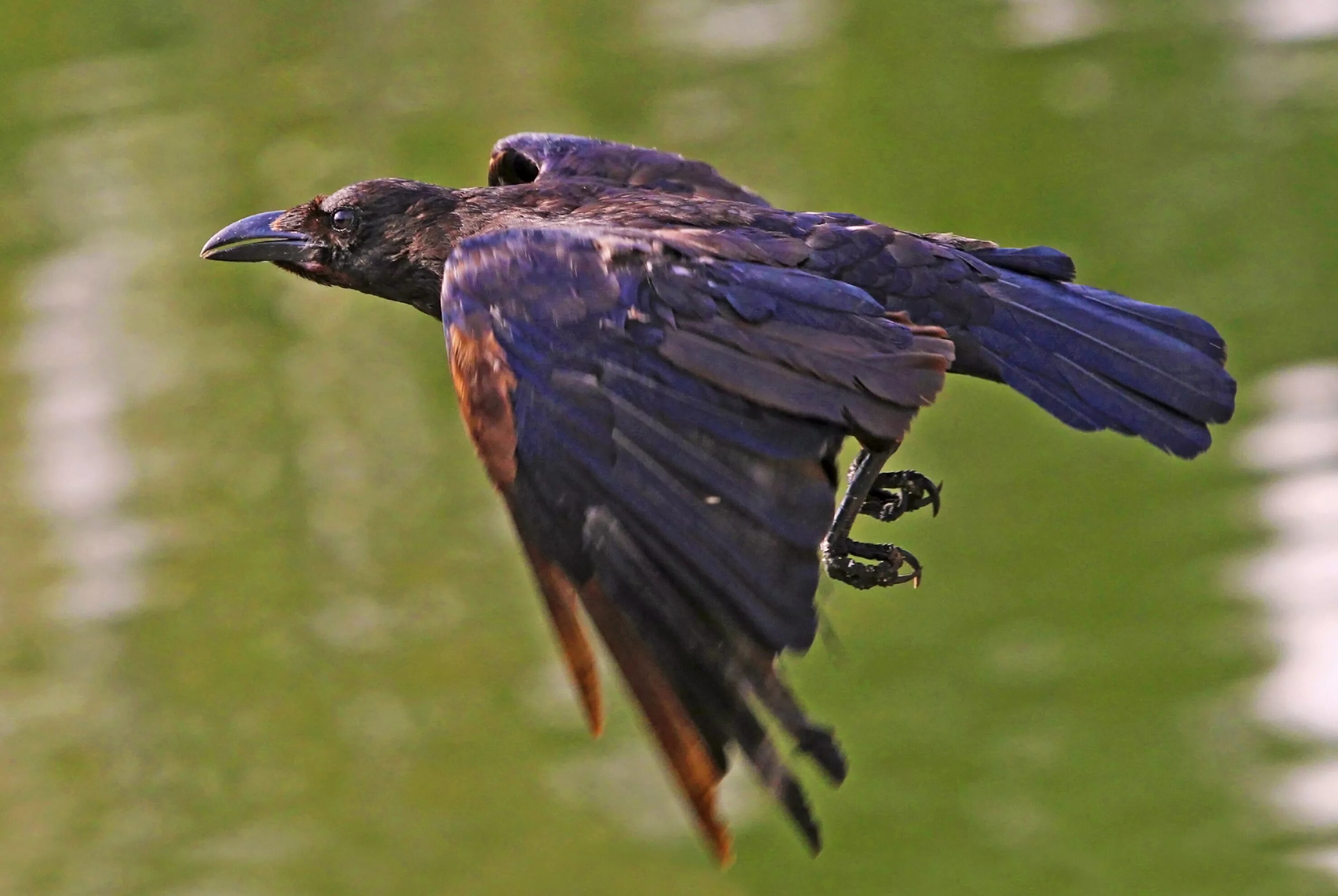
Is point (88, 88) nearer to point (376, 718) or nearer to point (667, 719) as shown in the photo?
point (376, 718)

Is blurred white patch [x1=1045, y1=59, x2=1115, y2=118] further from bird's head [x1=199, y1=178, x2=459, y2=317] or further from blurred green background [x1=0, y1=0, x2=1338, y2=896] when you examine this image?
bird's head [x1=199, y1=178, x2=459, y2=317]

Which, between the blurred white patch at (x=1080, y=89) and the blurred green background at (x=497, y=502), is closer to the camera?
the blurred green background at (x=497, y=502)

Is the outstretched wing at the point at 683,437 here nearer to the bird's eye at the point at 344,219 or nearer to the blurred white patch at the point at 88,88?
the bird's eye at the point at 344,219

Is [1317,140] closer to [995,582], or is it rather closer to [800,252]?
[995,582]

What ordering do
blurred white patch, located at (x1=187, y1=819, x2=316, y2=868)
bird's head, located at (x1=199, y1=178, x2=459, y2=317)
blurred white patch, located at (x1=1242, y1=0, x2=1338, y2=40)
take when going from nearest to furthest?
bird's head, located at (x1=199, y1=178, x2=459, y2=317), blurred white patch, located at (x1=187, y1=819, x2=316, y2=868), blurred white patch, located at (x1=1242, y1=0, x2=1338, y2=40)

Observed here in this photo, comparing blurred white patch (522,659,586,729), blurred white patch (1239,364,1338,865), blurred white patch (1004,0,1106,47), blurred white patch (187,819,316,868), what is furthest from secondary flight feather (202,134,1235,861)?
blurred white patch (1004,0,1106,47)

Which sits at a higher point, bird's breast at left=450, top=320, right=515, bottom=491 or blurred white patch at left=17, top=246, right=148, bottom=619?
bird's breast at left=450, top=320, right=515, bottom=491

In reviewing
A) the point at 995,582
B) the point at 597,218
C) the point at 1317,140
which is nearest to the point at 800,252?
the point at 597,218

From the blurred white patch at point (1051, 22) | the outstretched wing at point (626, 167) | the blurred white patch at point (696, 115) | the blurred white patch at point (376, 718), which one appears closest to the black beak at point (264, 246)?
the outstretched wing at point (626, 167)
